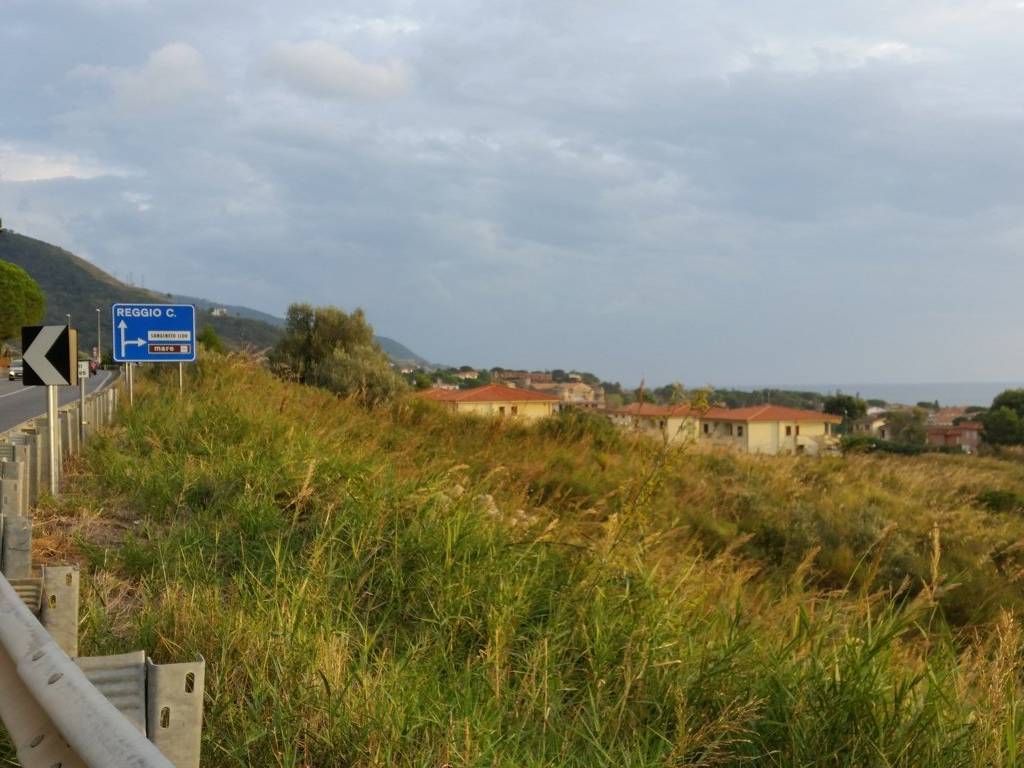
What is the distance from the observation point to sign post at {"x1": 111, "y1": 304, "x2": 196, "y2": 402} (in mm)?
16875

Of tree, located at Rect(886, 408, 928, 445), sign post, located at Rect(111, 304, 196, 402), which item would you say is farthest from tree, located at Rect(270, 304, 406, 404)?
tree, located at Rect(886, 408, 928, 445)

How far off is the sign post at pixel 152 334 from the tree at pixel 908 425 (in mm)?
88553

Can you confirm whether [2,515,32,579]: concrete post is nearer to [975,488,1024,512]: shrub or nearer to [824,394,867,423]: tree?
[975,488,1024,512]: shrub

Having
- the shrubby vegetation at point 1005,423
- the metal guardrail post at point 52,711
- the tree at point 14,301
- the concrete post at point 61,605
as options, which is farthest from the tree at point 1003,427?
the metal guardrail post at point 52,711

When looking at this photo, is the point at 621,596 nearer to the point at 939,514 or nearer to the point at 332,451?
the point at 332,451

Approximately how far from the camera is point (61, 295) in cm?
13138

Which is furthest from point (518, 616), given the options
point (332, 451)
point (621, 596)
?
point (332, 451)

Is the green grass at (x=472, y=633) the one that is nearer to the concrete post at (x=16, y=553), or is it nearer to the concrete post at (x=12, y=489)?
the concrete post at (x=16, y=553)

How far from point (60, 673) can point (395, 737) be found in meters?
1.15

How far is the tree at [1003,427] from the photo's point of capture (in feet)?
242

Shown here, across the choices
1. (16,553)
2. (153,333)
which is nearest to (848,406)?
(153,333)

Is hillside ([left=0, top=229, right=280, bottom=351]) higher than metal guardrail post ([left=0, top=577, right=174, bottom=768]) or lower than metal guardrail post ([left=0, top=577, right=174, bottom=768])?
higher

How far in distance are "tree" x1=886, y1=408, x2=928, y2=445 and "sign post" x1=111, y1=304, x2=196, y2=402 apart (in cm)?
8855

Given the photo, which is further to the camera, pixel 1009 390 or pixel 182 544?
pixel 1009 390
